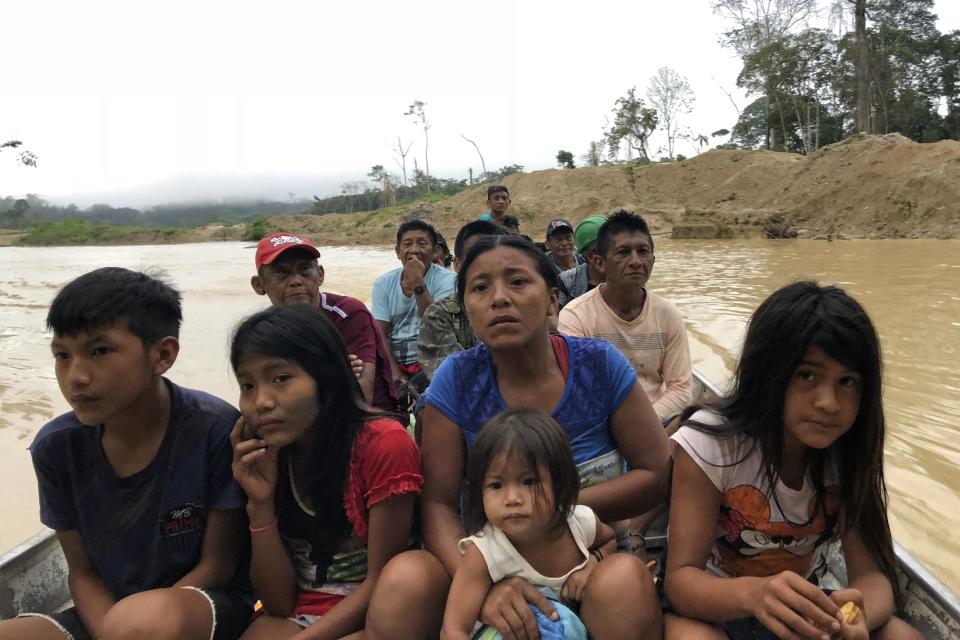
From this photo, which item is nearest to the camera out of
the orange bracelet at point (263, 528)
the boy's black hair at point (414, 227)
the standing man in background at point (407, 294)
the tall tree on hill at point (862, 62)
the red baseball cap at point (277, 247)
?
the orange bracelet at point (263, 528)

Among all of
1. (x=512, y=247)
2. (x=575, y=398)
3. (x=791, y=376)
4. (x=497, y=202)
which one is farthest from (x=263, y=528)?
(x=497, y=202)

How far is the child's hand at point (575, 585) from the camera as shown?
1.54 meters

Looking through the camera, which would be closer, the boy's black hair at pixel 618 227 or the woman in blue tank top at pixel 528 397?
the woman in blue tank top at pixel 528 397

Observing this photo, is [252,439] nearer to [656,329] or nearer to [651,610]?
[651,610]

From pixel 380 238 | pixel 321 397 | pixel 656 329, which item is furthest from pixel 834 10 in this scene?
pixel 321 397

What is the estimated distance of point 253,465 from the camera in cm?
165

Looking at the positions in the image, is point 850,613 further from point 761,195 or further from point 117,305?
point 761,195

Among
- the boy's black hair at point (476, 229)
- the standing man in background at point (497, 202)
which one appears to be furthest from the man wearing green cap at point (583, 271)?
the standing man in background at point (497, 202)

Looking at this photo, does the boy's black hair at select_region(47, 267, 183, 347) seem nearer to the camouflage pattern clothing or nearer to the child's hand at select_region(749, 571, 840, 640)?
the camouflage pattern clothing

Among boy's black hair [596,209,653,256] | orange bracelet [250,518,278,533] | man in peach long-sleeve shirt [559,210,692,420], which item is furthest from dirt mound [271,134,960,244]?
orange bracelet [250,518,278,533]

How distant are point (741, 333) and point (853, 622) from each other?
688 centimetres

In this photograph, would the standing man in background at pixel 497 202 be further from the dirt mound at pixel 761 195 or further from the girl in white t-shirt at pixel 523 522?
the girl in white t-shirt at pixel 523 522

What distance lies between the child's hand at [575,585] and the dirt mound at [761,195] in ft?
20.2

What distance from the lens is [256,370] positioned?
5.45 feet
